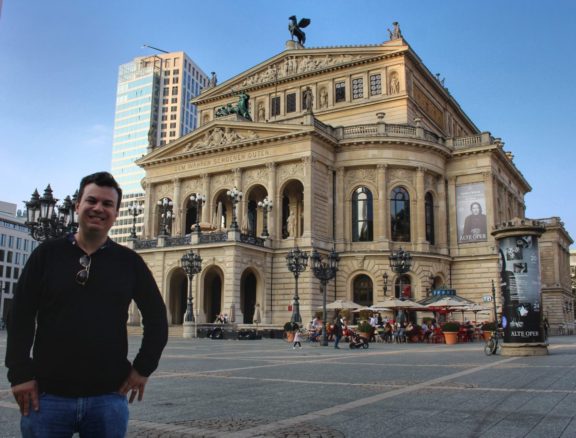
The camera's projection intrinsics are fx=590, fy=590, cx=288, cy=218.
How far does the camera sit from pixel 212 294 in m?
50.8

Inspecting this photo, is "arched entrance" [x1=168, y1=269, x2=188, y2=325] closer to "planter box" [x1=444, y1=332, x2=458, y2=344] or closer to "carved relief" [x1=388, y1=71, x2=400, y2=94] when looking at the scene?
"planter box" [x1=444, y1=332, x2=458, y2=344]

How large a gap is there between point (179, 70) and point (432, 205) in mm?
119107

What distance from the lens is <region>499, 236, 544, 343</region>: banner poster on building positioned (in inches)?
848

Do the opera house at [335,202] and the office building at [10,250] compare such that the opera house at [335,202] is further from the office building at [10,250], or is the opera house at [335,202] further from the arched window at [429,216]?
the office building at [10,250]

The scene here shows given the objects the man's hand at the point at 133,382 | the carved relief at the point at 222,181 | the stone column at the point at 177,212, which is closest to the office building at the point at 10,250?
the stone column at the point at 177,212

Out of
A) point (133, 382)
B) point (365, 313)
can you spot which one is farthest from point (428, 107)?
point (133, 382)

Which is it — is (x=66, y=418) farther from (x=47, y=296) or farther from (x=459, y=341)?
(x=459, y=341)

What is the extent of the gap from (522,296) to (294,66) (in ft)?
143

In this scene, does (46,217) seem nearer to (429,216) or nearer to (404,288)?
(404,288)

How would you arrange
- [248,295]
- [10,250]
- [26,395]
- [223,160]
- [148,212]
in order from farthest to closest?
[10,250] < [148,212] < [223,160] < [248,295] < [26,395]

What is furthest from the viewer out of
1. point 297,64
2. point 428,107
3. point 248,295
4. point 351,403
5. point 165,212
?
point 428,107

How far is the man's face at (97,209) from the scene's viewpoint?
146 inches

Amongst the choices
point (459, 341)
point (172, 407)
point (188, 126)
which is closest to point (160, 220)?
point (459, 341)

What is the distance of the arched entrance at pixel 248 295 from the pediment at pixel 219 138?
11347 millimetres
